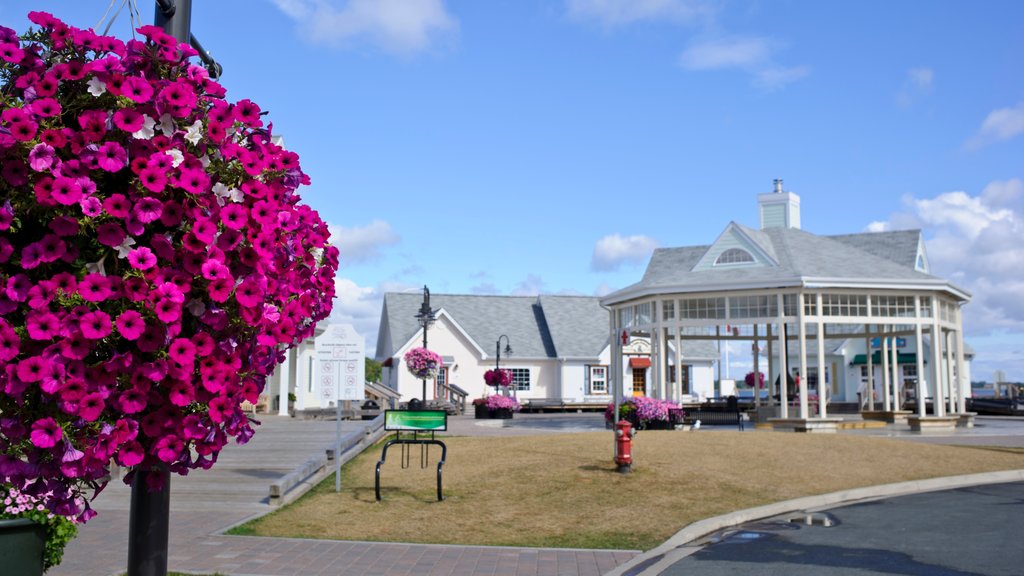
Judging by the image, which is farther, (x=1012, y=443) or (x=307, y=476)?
(x=1012, y=443)

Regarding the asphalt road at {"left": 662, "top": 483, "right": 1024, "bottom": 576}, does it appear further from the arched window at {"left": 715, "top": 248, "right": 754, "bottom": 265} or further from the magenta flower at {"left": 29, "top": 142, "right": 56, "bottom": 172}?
the arched window at {"left": 715, "top": 248, "right": 754, "bottom": 265}

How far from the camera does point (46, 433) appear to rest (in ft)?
10.0

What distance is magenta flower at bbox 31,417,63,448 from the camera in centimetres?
303

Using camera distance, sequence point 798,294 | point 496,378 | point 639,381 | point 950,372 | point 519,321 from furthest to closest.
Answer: point 519,321, point 639,381, point 496,378, point 950,372, point 798,294

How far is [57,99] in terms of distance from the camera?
3.34 metres

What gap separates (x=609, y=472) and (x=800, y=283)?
12390mm

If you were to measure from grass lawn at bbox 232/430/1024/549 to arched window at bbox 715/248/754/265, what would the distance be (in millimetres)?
9211

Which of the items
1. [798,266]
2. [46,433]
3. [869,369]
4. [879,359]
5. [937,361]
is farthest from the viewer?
[879,359]

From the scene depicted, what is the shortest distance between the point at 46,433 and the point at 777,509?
10.7 meters

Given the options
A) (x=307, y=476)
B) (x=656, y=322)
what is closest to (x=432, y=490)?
(x=307, y=476)

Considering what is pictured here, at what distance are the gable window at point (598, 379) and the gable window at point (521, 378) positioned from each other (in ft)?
11.4

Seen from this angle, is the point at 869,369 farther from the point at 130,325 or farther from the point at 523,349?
the point at 130,325

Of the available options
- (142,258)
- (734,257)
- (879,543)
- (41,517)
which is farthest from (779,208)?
(142,258)

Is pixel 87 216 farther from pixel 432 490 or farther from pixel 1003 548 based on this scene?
pixel 432 490
